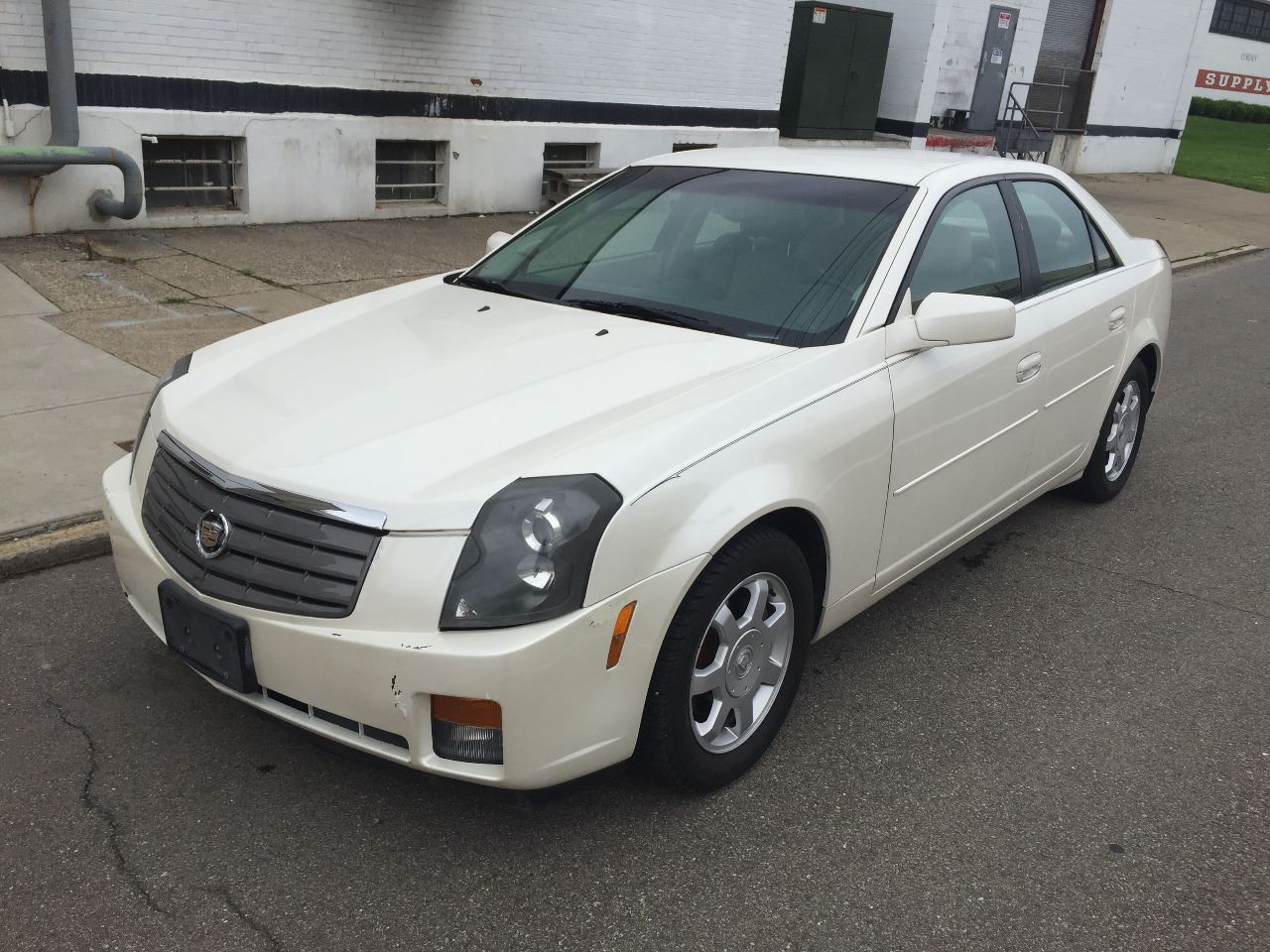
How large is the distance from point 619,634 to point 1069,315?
2.72 metres

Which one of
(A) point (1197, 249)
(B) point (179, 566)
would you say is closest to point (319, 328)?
(B) point (179, 566)

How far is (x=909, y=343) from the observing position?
3.46 m

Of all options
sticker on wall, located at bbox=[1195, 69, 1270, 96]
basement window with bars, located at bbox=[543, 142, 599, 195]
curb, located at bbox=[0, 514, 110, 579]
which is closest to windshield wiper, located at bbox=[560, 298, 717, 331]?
curb, located at bbox=[0, 514, 110, 579]

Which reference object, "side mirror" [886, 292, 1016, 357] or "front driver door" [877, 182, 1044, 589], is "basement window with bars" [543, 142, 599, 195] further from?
"side mirror" [886, 292, 1016, 357]

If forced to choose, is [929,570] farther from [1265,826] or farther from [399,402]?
[399,402]

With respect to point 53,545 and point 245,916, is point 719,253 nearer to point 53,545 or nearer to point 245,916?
point 245,916

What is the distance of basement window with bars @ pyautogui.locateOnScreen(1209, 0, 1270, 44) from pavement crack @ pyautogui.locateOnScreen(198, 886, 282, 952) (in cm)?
4230

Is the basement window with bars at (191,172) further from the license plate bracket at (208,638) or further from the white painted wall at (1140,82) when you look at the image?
the white painted wall at (1140,82)

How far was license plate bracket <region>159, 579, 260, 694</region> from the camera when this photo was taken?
8.86 feet

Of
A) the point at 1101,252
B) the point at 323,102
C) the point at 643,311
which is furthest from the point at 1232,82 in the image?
the point at 643,311

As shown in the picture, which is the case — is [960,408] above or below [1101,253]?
below

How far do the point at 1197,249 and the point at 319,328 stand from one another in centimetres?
1308

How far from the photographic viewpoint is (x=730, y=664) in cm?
301

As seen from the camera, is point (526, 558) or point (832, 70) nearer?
point (526, 558)
